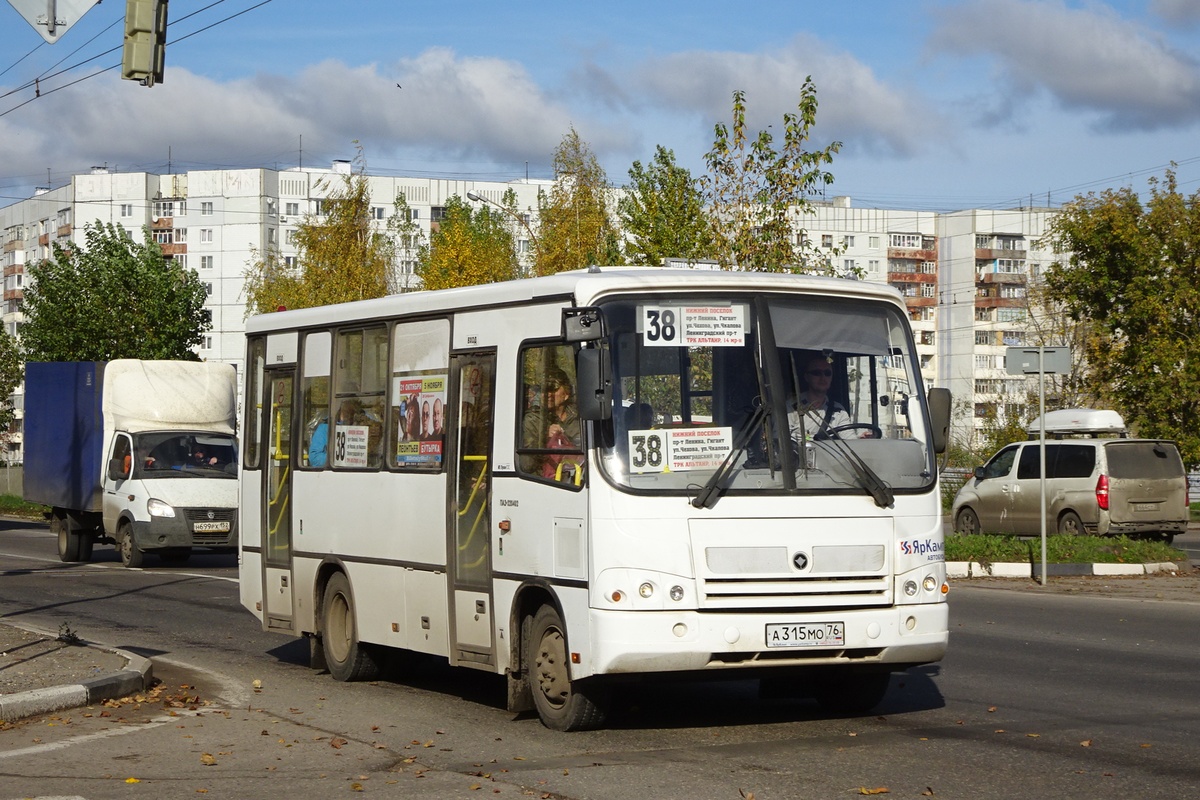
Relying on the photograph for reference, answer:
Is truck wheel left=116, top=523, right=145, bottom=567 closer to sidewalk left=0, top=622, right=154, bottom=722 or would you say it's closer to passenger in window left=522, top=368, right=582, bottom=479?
sidewalk left=0, top=622, right=154, bottom=722

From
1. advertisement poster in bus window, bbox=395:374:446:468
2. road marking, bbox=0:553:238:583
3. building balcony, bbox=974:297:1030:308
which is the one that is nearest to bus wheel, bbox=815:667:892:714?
advertisement poster in bus window, bbox=395:374:446:468

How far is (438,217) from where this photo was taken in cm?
13175

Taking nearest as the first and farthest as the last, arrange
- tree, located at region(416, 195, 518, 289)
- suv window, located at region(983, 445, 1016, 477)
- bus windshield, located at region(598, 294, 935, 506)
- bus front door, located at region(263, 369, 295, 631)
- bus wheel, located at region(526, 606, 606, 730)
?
bus windshield, located at region(598, 294, 935, 506) < bus wheel, located at region(526, 606, 606, 730) < bus front door, located at region(263, 369, 295, 631) < suv window, located at region(983, 445, 1016, 477) < tree, located at region(416, 195, 518, 289)

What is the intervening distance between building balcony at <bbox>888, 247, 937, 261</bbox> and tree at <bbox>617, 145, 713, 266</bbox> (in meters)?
100

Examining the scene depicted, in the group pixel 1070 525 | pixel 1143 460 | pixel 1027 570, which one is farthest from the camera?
pixel 1070 525

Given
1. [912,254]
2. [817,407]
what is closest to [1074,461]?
[817,407]

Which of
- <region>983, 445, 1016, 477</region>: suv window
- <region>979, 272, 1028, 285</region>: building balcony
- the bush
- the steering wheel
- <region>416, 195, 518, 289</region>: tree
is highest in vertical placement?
<region>979, 272, 1028, 285</region>: building balcony

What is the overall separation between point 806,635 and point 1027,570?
1479 cm

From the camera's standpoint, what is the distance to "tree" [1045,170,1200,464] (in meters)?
38.5

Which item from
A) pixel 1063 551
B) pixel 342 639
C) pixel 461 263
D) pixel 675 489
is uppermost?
pixel 461 263

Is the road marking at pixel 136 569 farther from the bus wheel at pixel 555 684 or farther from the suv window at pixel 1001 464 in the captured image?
the bus wheel at pixel 555 684

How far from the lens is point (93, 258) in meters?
56.3

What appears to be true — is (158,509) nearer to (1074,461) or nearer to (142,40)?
(142,40)

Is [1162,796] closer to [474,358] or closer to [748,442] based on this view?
[748,442]
